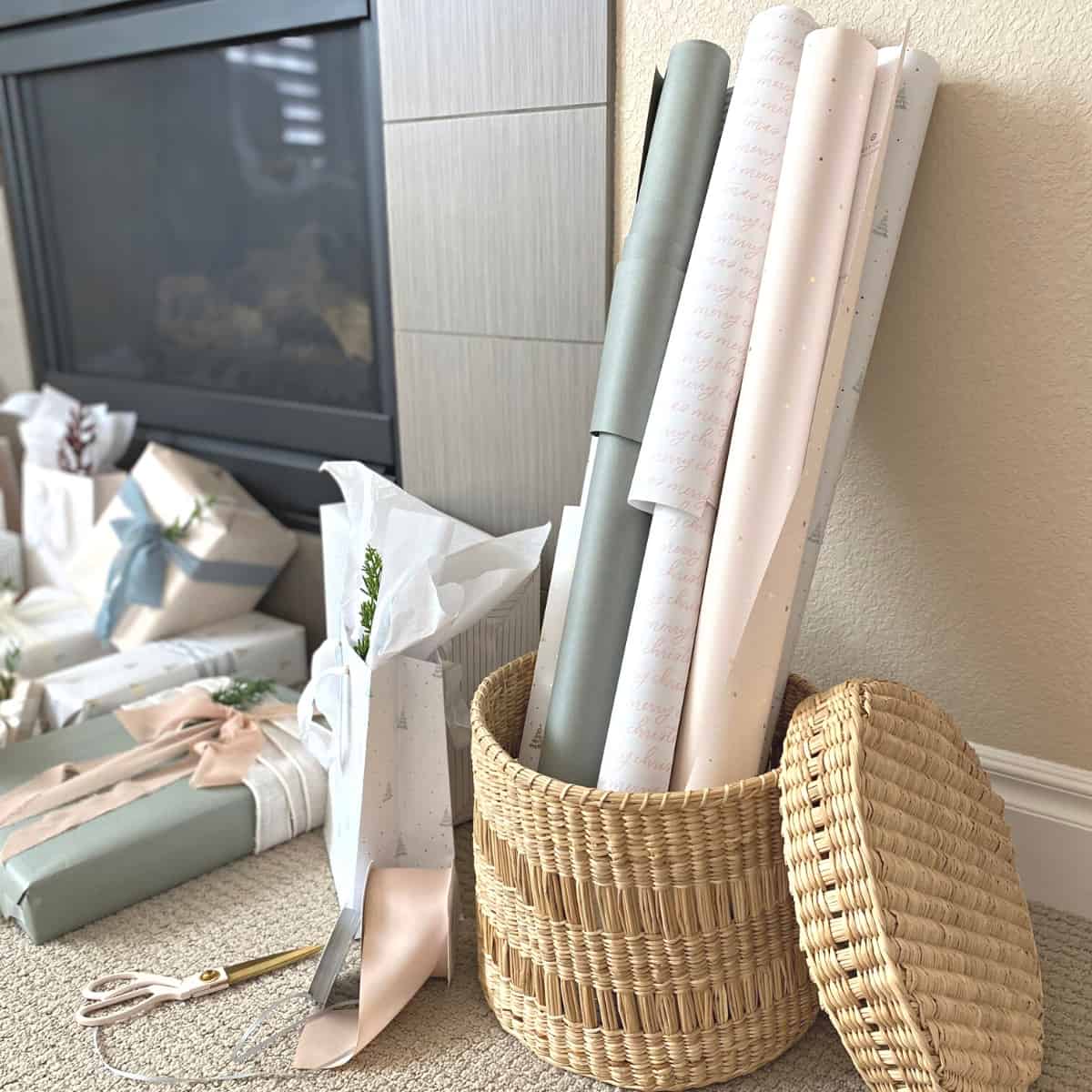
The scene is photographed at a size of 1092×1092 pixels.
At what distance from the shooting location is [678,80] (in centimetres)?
104

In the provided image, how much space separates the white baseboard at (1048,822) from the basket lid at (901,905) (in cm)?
20

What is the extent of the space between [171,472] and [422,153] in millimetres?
697

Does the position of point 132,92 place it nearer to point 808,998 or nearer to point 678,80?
point 678,80

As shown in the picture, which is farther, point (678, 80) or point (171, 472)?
point (171, 472)

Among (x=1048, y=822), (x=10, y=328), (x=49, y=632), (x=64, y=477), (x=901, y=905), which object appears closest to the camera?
(x=901, y=905)

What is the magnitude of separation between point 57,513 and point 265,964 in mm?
1133

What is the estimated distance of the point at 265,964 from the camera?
1.13 meters

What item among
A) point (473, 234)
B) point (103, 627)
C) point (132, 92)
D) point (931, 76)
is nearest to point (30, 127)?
point (132, 92)

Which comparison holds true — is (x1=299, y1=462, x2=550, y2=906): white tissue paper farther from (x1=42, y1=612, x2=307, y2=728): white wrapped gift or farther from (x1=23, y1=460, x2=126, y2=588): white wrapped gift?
(x1=23, y1=460, x2=126, y2=588): white wrapped gift

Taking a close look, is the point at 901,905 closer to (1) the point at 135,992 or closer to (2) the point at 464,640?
(2) the point at 464,640

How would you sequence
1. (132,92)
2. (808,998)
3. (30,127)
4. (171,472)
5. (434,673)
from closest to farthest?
(808,998) < (434,673) < (171,472) < (132,92) < (30,127)

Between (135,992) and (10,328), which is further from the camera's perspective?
(10,328)

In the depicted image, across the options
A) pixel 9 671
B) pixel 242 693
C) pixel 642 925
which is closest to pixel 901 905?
pixel 642 925

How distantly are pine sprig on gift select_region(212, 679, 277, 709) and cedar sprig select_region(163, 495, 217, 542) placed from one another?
0.97 feet
